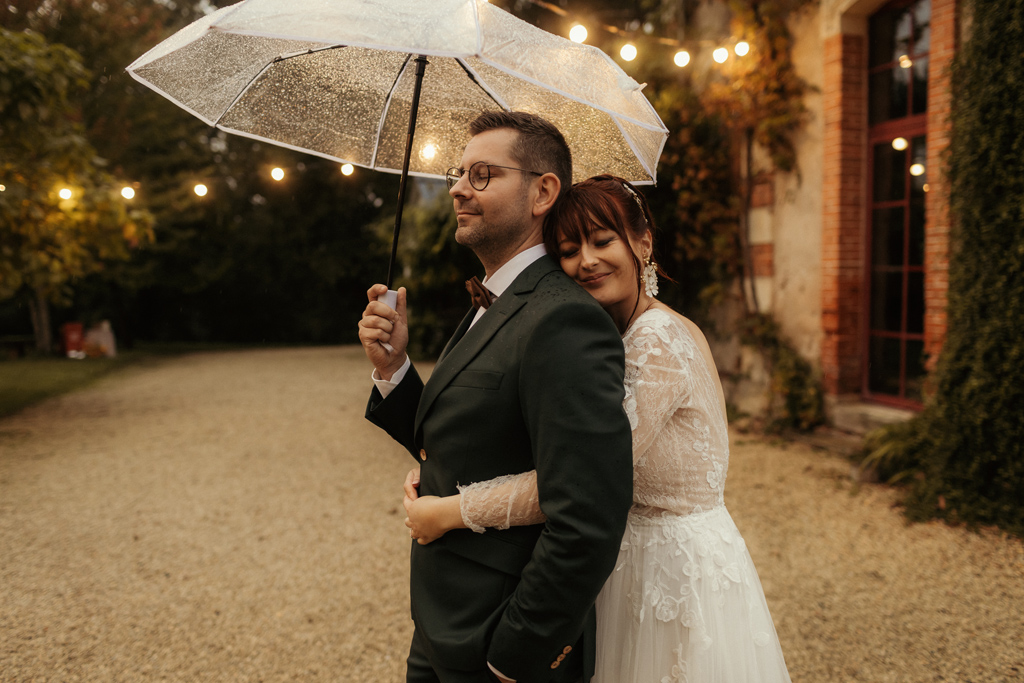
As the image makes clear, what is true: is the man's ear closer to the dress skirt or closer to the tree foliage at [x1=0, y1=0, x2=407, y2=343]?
the dress skirt

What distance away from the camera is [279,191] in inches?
912

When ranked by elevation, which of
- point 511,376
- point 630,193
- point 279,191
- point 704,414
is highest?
point 279,191

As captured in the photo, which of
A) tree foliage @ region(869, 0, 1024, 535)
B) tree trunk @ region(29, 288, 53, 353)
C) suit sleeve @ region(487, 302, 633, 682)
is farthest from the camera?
tree trunk @ region(29, 288, 53, 353)

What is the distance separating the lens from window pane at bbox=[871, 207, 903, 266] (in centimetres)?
601

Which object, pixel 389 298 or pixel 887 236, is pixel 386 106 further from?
pixel 887 236

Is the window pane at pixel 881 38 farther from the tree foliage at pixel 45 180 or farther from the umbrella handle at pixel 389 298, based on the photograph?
the tree foliage at pixel 45 180

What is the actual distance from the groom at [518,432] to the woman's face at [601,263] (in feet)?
0.16

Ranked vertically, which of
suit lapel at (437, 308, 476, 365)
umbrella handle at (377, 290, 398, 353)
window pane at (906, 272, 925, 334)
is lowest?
window pane at (906, 272, 925, 334)

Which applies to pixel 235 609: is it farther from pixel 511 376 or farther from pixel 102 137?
pixel 102 137

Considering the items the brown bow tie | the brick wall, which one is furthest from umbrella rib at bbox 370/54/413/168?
the brick wall

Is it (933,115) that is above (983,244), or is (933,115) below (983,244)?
above

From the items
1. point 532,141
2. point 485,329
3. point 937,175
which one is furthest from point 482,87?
point 937,175

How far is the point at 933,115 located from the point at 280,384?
1006 cm

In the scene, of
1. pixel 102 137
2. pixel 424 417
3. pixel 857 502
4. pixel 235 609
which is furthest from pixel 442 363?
pixel 102 137
